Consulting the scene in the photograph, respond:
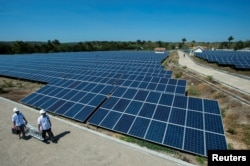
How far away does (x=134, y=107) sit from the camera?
12.9 metres

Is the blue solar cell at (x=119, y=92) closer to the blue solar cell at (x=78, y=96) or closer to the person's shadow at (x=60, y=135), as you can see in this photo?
the blue solar cell at (x=78, y=96)

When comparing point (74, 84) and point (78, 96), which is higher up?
point (74, 84)

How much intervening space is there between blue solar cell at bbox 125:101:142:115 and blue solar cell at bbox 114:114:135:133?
17.3 inches

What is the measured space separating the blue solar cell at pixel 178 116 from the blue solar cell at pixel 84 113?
593 centimetres

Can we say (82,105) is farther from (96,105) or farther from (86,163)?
(86,163)

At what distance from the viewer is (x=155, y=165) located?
8523 millimetres

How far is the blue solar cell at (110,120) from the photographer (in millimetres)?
11933

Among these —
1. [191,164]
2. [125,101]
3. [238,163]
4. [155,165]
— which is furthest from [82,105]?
[238,163]

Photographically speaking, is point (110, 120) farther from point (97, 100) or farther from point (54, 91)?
point (54, 91)

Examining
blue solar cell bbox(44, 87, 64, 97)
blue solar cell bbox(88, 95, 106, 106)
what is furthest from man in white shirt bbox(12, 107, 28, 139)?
blue solar cell bbox(44, 87, 64, 97)

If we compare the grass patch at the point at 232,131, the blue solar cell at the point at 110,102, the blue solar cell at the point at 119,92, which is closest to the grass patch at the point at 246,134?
the grass patch at the point at 232,131

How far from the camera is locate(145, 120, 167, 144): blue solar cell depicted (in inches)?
405

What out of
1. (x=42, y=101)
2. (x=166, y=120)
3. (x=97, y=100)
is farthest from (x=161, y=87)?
(x=42, y=101)

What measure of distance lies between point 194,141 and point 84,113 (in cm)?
787
